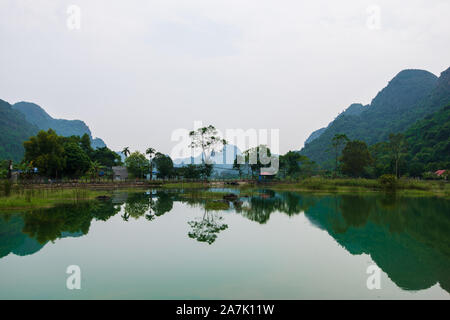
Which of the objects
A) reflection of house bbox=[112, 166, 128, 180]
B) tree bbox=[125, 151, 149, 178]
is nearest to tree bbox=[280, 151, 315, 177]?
tree bbox=[125, 151, 149, 178]

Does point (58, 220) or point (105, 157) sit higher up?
point (105, 157)

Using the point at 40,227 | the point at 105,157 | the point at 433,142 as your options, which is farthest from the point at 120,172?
the point at 433,142

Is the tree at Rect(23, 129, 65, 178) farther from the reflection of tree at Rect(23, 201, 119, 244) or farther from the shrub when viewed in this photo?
the shrub

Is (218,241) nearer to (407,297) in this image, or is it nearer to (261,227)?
(261,227)

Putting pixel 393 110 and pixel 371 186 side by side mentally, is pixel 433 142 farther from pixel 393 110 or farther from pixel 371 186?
pixel 393 110

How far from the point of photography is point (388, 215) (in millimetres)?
21000

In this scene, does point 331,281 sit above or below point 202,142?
below

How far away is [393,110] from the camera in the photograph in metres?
169

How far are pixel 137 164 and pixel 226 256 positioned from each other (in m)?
59.1

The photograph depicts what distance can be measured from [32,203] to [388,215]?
28.9 m

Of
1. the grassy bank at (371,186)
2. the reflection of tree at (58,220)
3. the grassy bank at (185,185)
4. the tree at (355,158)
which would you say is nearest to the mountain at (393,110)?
the tree at (355,158)

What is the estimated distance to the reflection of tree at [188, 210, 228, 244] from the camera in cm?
1504

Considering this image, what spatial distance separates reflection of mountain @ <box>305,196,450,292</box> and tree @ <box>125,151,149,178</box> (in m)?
49.0
